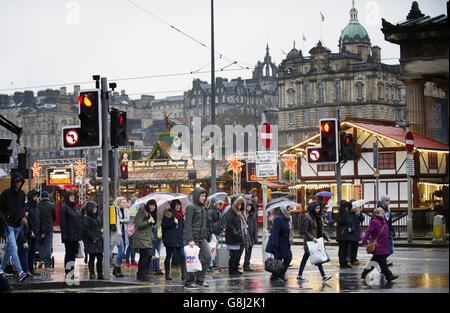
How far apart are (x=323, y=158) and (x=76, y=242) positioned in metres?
7.01

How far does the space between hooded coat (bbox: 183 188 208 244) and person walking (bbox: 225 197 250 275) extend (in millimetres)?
3278

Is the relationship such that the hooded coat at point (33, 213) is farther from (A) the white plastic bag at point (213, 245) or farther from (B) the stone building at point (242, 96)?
(B) the stone building at point (242, 96)

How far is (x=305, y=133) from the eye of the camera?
61.2 metres

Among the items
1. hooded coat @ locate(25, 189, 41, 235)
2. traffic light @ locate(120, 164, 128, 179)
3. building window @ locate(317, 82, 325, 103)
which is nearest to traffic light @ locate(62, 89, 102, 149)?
hooded coat @ locate(25, 189, 41, 235)

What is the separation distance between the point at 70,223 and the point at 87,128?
231cm

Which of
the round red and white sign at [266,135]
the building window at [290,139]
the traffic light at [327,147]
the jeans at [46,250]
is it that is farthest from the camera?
the building window at [290,139]

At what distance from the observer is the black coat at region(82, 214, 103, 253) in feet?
63.2

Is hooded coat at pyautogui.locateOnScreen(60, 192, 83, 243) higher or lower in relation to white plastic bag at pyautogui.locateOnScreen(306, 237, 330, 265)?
higher

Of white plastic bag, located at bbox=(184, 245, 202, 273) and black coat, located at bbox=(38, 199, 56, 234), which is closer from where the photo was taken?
white plastic bag, located at bbox=(184, 245, 202, 273)

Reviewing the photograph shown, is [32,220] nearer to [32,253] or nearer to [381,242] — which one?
[32,253]

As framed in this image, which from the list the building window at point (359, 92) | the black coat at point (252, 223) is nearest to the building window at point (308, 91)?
the building window at point (359, 92)

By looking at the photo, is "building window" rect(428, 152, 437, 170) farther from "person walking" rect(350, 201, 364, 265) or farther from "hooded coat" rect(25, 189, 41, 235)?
"hooded coat" rect(25, 189, 41, 235)

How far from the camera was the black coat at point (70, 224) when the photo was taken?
19344mm
